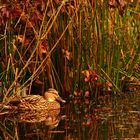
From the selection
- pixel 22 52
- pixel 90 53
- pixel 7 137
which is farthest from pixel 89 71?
pixel 7 137

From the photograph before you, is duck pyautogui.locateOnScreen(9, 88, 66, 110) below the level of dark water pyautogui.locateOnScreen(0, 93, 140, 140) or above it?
above

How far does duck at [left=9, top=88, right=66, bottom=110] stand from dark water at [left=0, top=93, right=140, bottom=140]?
14cm

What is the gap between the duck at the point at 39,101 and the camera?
8984 mm

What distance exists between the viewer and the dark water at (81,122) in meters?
6.86

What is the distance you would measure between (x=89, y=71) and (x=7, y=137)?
280cm

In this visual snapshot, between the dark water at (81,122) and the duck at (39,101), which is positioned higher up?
the duck at (39,101)

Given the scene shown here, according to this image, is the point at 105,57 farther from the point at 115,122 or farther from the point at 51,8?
Result: the point at 115,122

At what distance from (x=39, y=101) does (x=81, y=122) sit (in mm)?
1543

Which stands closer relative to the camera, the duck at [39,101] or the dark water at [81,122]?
the dark water at [81,122]

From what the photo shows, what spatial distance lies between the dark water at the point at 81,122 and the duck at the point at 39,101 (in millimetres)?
141

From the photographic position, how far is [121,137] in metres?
6.64

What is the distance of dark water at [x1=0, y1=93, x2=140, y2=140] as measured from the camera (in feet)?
22.5

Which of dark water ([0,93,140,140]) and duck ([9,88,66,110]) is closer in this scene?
dark water ([0,93,140,140])

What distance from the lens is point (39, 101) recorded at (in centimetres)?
916
